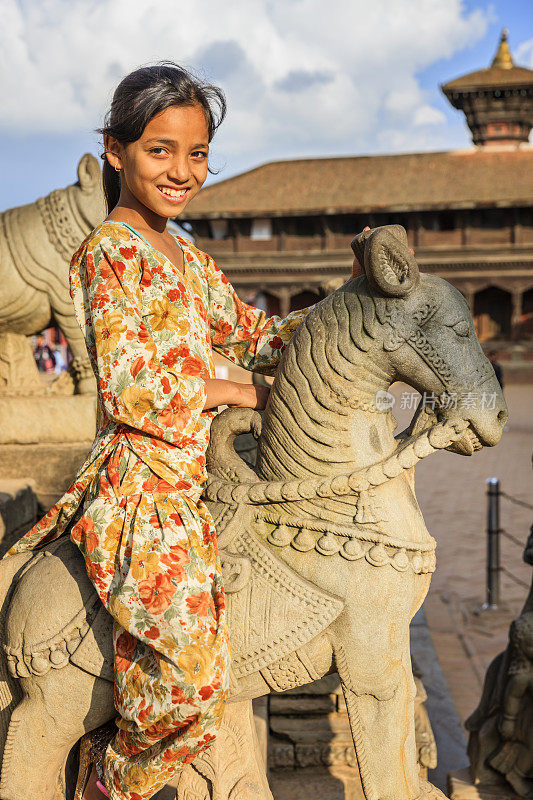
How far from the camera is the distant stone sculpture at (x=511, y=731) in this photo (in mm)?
2965

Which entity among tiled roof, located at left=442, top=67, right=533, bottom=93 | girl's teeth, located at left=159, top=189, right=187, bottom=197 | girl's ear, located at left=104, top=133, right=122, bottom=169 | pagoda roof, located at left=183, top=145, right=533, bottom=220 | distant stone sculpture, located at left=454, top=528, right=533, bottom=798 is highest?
tiled roof, located at left=442, top=67, right=533, bottom=93

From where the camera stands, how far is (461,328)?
1.68 meters

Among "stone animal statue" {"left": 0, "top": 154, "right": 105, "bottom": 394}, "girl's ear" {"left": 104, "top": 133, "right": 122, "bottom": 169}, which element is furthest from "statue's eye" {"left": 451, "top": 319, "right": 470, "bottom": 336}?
"stone animal statue" {"left": 0, "top": 154, "right": 105, "bottom": 394}

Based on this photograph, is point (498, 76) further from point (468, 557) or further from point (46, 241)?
point (46, 241)

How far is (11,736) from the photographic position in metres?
1.77

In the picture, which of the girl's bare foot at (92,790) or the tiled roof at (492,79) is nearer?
the girl's bare foot at (92,790)

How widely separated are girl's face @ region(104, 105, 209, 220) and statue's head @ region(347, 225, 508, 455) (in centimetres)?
43

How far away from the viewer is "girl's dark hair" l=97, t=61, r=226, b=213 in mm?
1651

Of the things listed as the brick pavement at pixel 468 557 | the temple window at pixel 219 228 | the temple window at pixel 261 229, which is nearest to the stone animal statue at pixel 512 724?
the brick pavement at pixel 468 557

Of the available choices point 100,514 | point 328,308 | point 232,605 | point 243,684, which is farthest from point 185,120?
point 243,684

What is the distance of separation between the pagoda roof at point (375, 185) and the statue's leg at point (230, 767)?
1973 cm

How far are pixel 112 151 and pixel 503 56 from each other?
27219 mm

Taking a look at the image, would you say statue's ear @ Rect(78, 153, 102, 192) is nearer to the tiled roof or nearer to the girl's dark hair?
the girl's dark hair

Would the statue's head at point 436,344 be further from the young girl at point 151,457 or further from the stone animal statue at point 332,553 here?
the young girl at point 151,457
